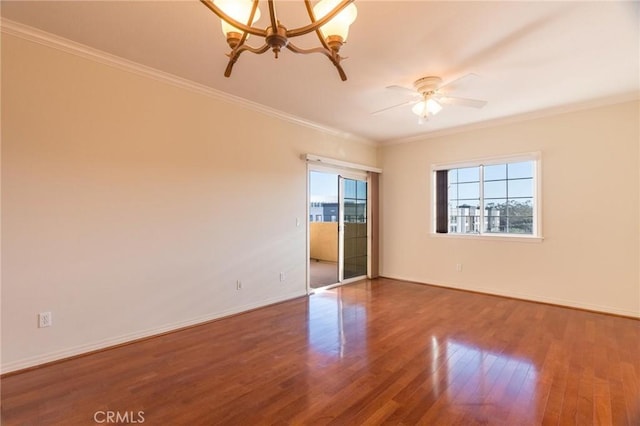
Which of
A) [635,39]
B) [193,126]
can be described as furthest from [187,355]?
[635,39]

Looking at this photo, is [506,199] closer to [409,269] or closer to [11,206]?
[409,269]

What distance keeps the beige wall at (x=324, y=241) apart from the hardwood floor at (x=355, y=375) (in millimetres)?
4478

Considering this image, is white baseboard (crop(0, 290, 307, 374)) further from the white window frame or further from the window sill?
A: the white window frame

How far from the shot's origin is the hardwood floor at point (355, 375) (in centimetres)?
195

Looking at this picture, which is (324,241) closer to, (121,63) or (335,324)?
(335,324)

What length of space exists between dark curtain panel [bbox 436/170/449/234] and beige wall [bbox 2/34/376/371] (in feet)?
10.0

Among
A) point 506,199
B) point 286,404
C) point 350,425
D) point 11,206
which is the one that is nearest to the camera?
point 350,425

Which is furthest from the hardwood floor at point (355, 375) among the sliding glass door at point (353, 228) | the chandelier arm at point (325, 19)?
the chandelier arm at point (325, 19)

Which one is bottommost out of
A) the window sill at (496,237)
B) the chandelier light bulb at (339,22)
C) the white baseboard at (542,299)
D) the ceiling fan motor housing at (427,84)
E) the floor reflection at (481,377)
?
the floor reflection at (481,377)

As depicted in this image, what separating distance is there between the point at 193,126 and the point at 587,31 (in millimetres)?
3782

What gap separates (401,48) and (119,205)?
3.02 metres

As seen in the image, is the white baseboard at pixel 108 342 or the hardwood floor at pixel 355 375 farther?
the white baseboard at pixel 108 342

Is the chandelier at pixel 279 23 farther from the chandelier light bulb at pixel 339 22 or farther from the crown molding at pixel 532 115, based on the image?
the crown molding at pixel 532 115

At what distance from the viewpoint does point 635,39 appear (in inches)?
101
